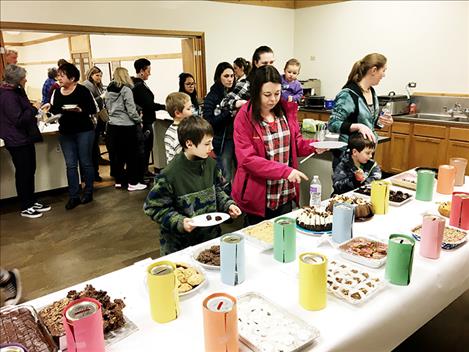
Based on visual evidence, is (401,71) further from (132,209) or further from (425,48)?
(132,209)

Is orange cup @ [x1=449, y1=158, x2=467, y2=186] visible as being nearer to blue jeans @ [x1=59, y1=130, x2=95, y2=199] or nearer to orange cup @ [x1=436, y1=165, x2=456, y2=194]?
orange cup @ [x1=436, y1=165, x2=456, y2=194]

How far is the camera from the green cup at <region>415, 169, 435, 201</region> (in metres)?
2.00

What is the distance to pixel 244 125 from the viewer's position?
6.57ft

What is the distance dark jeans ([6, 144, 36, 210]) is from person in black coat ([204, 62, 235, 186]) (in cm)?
183

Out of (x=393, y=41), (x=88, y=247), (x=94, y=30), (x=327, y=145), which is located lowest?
(x=88, y=247)

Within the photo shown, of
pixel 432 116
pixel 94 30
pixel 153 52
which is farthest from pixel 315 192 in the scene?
pixel 153 52

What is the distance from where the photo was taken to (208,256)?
1.40 meters

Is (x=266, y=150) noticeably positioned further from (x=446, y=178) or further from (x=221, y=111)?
(x=221, y=111)

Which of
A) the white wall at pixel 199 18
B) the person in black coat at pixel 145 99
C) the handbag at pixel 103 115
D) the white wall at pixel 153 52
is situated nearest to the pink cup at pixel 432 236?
the person in black coat at pixel 145 99

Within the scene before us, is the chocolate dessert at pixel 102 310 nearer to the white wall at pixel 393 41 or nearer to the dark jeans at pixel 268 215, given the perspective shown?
the dark jeans at pixel 268 215

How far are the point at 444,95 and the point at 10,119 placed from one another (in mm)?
5051

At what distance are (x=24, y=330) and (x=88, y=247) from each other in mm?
2427

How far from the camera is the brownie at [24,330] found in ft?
3.08

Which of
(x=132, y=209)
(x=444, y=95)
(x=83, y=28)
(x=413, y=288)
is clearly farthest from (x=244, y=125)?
(x=444, y=95)
